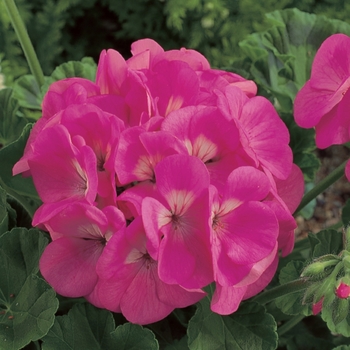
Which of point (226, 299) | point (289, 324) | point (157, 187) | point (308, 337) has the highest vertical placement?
point (157, 187)

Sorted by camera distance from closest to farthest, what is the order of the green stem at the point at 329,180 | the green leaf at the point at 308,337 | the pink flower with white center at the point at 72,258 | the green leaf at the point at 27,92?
1. the pink flower with white center at the point at 72,258
2. the green stem at the point at 329,180
3. the green leaf at the point at 308,337
4. the green leaf at the point at 27,92

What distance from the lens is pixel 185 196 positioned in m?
0.90

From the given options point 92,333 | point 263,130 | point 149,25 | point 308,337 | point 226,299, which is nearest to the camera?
point 226,299

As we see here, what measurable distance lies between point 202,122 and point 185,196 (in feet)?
0.42

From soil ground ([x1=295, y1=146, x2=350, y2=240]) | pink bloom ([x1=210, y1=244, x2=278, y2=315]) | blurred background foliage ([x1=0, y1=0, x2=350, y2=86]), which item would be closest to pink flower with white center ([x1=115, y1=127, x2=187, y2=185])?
pink bloom ([x1=210, y1=244, x2=278, y2=315])

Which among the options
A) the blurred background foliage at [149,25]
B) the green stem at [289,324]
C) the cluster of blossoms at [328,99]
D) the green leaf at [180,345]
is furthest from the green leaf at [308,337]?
the blurred background foliage at [149,25]

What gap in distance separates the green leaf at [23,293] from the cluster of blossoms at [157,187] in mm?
79

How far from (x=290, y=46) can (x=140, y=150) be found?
3.13ft

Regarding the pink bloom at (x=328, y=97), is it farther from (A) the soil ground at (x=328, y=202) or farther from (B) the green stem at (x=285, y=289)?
(A) the soil ground at (x=328, y=202)

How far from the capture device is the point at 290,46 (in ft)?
5.67

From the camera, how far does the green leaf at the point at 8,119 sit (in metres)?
1.55

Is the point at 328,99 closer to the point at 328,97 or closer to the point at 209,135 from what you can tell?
the point at 328,97

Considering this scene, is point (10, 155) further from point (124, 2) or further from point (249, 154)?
point (124, 2)

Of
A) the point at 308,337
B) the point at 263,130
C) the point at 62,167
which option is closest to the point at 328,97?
the point at 263,130
